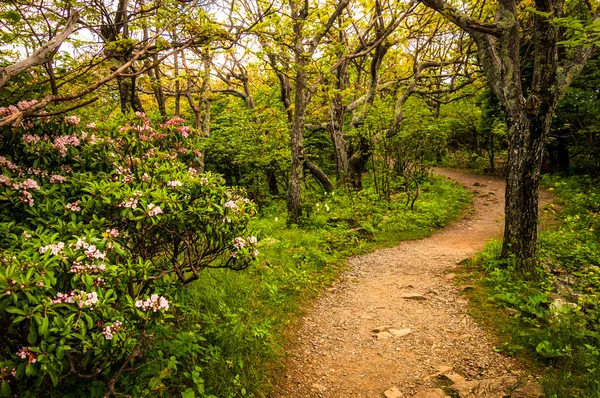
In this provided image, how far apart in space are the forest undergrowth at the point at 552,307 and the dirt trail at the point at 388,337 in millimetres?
365

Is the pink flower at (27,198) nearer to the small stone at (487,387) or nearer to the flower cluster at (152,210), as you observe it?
the flower cluster at (152,210)

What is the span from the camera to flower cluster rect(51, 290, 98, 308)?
82.6 inches

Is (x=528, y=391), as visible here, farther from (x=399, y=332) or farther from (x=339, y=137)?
(x=339, y=137)

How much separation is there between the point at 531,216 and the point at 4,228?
7.93 meters

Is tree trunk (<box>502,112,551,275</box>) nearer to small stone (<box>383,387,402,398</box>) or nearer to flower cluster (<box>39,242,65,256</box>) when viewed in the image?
small stone (<box>383,387,402,398</box>)

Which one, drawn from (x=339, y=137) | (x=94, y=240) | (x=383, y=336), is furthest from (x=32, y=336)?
(x=339, y=137)

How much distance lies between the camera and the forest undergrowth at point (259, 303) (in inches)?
142

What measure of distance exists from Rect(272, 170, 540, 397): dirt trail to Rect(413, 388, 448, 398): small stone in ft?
0.37

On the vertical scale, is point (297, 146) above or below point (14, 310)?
above

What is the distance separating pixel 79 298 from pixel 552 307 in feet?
20.0

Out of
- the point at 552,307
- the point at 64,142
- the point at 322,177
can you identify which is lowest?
the point at 552,307

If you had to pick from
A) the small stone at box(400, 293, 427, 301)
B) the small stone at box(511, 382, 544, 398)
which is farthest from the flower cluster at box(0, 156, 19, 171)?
the small stone at box(400, 293, 427, 301)

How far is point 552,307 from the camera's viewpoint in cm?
498

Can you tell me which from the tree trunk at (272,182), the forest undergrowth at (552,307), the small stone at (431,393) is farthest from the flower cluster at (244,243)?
the tree trunk at (272,182)
